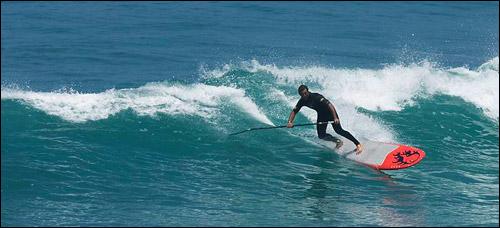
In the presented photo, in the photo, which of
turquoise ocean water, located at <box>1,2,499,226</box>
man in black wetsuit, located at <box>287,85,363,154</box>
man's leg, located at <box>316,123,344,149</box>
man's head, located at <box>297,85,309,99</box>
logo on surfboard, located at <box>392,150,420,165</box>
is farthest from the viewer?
man's leg, located at <box>316,123,344,149</box>

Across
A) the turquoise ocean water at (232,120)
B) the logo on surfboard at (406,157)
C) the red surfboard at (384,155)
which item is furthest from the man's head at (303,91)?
the logo on surfboard at (406,157)

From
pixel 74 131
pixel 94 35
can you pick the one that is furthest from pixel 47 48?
pixel 74 131

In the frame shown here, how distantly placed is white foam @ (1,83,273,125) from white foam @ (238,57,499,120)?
287 cm

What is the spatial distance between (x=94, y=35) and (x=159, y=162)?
14684 millimetres

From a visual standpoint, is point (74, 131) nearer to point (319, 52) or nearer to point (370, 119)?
point (370, 119)

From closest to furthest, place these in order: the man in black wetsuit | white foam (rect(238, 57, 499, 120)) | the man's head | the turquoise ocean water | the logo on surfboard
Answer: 1. the turquoise ocean water
2. the logo on surfboard
3. the man's head
4. the man in black wetsuit
5. white foam (rect(238, 57, 499, 120))

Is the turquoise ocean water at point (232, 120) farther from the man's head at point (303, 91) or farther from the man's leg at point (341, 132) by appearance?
the man's head at point (303, 91)

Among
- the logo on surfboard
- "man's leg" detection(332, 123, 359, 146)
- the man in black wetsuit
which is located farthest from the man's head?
the logo on surfboard

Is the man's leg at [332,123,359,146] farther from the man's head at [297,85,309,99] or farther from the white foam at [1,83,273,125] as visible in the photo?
the white foam at [1,83,273,125]

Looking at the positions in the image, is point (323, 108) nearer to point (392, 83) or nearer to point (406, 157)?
point (406, 157)

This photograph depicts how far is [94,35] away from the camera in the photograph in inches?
1228

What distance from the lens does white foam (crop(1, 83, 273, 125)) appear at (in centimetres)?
1998

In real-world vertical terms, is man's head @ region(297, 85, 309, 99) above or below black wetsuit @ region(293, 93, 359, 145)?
above

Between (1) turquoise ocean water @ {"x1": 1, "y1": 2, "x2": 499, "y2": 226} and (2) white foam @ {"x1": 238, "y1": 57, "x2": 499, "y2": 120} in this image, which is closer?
(1) turquoise ocean water @ {"x1": 1, "y1": 2, "x2": 499, "y2": 226}
